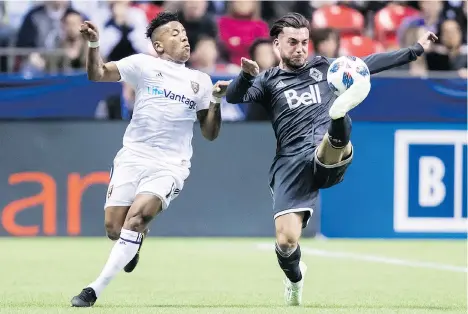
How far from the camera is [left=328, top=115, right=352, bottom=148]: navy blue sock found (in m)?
8.14

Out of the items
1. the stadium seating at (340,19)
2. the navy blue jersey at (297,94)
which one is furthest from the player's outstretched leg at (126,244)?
the stadium seating at (340,19)

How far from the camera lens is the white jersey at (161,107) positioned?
900 cm

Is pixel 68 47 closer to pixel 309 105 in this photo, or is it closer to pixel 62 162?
pixel 62 162

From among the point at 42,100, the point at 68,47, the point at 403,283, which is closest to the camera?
the point at 403,283

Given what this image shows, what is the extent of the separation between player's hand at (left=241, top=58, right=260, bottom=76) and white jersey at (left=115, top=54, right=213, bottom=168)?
631mm

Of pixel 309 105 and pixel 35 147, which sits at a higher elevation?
pixel 309 105

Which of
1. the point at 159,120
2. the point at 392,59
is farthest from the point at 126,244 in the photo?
the point at 392,59

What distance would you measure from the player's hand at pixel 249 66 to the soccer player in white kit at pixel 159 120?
0.25 metres

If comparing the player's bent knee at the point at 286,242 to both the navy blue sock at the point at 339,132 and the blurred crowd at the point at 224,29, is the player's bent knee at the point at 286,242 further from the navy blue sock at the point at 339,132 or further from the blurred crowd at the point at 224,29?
the blurred crowd at the point at 224,29

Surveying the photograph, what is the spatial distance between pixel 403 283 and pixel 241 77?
9.63 feet

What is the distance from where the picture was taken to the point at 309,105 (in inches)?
355

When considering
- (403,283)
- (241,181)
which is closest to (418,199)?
(241,181)

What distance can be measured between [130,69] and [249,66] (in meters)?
1.01

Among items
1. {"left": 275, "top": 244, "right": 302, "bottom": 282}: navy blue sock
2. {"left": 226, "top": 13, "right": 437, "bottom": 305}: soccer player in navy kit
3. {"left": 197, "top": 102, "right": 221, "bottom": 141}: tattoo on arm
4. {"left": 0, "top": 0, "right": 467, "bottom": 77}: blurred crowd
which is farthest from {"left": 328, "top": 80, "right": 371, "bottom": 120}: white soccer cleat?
{"left": 0, "top": 0, "right": 467, "bottom": 77}: blurred crowd
